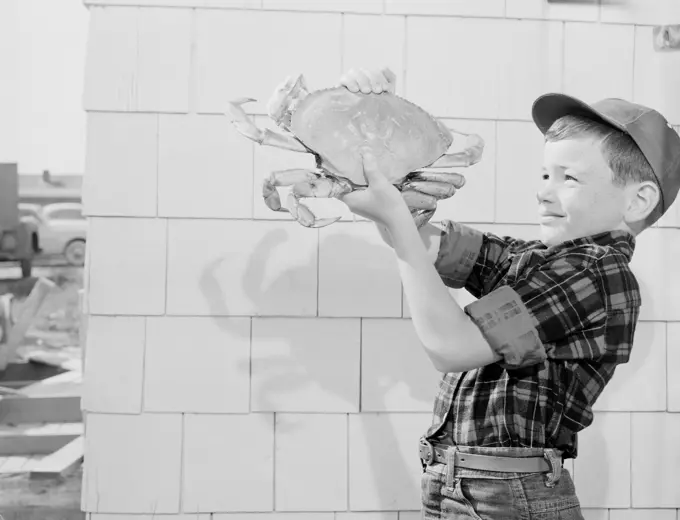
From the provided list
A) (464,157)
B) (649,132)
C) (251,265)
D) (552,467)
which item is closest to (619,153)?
(649,132)

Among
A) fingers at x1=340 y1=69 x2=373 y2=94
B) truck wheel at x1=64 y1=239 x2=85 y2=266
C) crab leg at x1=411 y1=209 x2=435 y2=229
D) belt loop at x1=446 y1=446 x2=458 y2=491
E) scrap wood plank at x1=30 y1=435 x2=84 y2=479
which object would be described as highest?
fingers at x1=340 y1=69 x2=373 y2=94

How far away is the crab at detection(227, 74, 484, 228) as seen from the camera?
1124mm

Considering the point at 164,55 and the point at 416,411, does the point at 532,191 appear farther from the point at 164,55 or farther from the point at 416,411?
the point at 164,55

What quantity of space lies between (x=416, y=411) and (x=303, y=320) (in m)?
0.32

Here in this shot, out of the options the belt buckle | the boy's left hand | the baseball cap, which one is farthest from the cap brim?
the belt buckle

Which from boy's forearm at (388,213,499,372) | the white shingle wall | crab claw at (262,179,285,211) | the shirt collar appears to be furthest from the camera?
the white shingle wall

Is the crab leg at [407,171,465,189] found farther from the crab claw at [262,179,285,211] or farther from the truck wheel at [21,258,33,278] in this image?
the truck wheel at [21,258,33,278]

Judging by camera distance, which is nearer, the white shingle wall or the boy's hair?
the boy's hair

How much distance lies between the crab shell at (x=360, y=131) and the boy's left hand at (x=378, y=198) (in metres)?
0.07

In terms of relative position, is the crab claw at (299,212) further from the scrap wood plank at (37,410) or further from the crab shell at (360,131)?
the scrap wood plank at (37,410)

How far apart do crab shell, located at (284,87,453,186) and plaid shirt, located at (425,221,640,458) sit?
261 mm

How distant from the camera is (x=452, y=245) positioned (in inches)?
49.3

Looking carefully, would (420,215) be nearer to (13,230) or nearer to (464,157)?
(464,157)

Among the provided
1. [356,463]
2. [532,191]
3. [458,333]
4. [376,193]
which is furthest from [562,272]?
[356,463]
